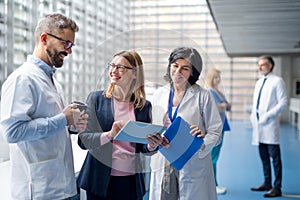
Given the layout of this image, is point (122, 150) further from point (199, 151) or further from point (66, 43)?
point (66, 43)

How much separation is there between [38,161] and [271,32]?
8.60 m

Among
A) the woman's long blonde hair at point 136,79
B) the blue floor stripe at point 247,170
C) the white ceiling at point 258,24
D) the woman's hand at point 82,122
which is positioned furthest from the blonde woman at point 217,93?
the white ceiling at point 258,24

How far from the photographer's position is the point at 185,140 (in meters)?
1.96

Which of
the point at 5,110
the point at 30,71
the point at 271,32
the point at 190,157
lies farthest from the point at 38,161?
the point at 271,32

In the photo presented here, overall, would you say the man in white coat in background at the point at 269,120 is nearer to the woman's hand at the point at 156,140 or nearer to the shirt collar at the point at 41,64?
the woman's hand at the point at 156,140

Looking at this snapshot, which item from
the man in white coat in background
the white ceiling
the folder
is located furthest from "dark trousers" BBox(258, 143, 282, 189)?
the folder

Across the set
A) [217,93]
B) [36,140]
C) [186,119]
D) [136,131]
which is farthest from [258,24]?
[36,140]

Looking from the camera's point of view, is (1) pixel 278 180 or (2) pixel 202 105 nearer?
(2) pixel 202 105

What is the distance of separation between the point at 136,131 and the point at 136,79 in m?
0.24

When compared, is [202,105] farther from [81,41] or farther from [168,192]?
[81,41]

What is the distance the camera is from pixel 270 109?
4.62m

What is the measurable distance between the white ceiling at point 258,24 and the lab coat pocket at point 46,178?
447 centimetres

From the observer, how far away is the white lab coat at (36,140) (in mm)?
1743

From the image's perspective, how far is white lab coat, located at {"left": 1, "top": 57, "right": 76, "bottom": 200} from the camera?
5.72 ft
